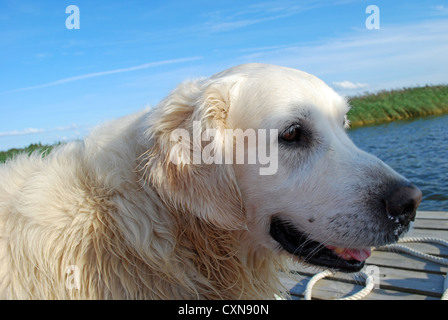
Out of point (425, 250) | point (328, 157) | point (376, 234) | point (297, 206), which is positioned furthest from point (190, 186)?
point (425, 250)

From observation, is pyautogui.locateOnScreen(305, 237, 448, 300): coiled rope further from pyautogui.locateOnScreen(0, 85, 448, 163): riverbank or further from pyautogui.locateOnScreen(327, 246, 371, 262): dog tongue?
pyautogui.locateOnScreen(0, 85, 448, 163): riverbank

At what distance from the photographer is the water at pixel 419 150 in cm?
939

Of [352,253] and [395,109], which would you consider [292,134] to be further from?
[395,109]

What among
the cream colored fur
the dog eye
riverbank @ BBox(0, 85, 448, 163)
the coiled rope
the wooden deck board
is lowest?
the wooden deck board

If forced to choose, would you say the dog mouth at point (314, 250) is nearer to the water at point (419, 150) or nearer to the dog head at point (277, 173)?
the dog head at point (277, 173)

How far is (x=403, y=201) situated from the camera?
6.07 ft

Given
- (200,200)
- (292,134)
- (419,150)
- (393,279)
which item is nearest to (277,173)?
(292,134)

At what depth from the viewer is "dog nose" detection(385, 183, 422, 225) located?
72.5 inches

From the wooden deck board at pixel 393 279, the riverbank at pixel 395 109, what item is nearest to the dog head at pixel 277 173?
the wooden deck board at pixel 393 279

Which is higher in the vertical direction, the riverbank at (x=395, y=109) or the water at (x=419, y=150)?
the riverbank at (x=395, y=109)

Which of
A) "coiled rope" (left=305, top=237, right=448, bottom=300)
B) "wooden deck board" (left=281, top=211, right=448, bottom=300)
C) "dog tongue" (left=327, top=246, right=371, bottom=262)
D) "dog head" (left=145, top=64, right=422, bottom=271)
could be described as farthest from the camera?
"wooden deck board" (left=281, top=211, right=448, bottom=300)

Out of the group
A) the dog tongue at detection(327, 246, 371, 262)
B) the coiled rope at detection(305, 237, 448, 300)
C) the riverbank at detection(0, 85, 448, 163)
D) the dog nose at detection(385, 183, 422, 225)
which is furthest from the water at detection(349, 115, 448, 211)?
the dog nose at detection(385, 183, 422, 225)
